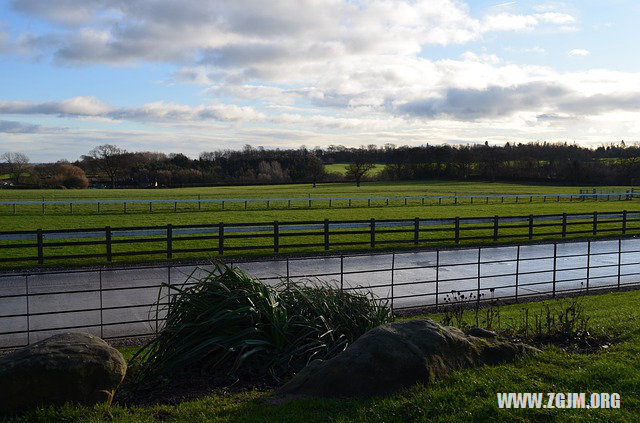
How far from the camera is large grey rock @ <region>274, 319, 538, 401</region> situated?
556 centimetres

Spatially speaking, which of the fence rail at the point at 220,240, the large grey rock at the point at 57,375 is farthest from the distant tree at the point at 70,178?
the large grey rock at the point at 57,375

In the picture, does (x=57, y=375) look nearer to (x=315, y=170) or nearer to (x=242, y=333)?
(x=242, y=333)

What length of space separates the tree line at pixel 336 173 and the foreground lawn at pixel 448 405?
10238cm

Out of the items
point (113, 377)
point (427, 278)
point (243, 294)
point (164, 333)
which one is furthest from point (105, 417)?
Result: point (427, 278)

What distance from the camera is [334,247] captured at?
80.7 feet

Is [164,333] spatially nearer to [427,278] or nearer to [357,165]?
[427,278]

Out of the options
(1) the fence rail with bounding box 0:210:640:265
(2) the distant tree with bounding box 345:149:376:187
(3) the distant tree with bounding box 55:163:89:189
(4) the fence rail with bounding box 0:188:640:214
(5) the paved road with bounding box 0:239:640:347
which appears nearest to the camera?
(5) the paved road with bounding box 0:239:640:347

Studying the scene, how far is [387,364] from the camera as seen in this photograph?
566 cm

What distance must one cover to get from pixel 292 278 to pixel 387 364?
39.6ft

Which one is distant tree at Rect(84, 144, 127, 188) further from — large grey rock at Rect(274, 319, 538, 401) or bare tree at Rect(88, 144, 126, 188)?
large grey rock at Rect(274, 319, 538, 401)

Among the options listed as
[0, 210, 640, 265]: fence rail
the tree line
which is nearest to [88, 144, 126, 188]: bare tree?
the tree line

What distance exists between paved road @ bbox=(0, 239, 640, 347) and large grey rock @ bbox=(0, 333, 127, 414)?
3.40 m

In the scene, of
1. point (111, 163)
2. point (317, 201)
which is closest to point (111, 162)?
point (111, 163)

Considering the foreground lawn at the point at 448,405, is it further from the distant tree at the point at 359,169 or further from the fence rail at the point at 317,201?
the distant tree at the point at 359,169
